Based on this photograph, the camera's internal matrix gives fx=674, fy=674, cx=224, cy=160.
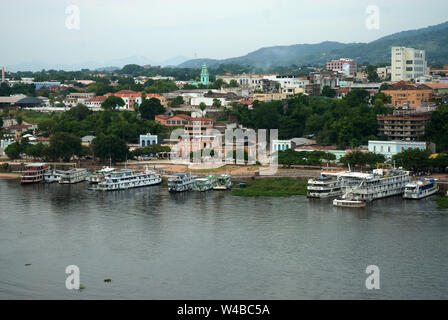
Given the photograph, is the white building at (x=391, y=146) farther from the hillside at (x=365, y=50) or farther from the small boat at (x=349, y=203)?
the hillside at (x=365, y=50)

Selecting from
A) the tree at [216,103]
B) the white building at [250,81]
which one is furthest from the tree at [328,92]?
the white building at [250,81]

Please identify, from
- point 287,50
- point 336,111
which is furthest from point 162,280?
point 287,50

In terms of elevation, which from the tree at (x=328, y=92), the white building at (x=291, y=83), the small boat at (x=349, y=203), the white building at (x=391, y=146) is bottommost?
the small boat at (x=349, y=203)

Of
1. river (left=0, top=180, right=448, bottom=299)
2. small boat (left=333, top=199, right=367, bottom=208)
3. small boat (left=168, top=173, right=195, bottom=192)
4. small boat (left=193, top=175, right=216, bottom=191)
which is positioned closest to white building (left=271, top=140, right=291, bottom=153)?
small boat (left=193, top=175, right=216, bottom=191)

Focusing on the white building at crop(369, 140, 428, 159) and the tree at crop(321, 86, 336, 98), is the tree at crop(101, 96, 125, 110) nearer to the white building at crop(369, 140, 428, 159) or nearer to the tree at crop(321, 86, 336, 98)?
the tree at crop(321, 86, 336, 98)

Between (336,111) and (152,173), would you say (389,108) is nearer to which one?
(336,111)
